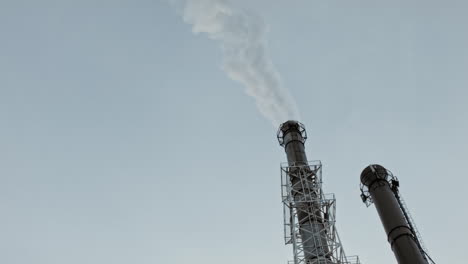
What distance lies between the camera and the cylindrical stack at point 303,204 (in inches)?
1009

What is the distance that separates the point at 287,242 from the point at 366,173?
653cm

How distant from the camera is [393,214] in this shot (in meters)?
24.5

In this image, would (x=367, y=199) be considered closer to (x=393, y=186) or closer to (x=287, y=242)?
(x=393, y=186)

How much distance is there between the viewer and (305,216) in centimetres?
2775

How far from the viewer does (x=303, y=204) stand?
2833 cm

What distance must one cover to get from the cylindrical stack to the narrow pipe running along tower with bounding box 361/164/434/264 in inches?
138

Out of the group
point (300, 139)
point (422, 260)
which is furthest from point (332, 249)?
point (300, 139)

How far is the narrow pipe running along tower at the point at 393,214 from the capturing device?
74.7ft

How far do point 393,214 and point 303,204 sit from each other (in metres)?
5.82

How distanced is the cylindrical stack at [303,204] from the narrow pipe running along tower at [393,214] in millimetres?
3508

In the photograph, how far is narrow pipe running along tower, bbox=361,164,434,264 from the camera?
896 inches

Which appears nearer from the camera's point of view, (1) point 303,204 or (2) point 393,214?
(2) point 393,214

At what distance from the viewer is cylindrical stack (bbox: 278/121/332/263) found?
2564 centimetres

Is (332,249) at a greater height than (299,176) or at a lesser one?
lesser
